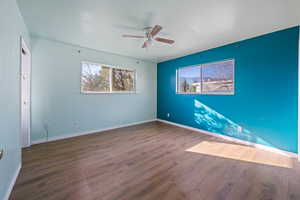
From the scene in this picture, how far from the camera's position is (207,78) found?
3.83m

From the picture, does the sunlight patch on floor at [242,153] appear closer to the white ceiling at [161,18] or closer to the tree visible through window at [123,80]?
the white ceiling at [161,18]

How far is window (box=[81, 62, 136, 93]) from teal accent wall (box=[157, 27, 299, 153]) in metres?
2.33

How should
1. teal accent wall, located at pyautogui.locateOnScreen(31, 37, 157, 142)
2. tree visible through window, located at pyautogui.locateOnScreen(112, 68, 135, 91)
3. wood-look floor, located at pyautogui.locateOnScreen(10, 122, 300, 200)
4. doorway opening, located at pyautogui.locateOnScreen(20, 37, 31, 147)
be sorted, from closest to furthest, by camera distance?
wood-look floor, located at pyautogui.locateOnScreen(10, 122, 300, 200) < doorway opening, located at pyautogui.locateOnScreen(20, 37, 31, 147) < teal accent wall, located at pyautogui.locateOnScreen(31, 37, 157, 142) < tree visible through window, located at pyautogui.locateOnScreen(112, 68, 135, 91)

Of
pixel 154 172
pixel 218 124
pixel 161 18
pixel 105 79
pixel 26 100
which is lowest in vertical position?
pixel 154 172

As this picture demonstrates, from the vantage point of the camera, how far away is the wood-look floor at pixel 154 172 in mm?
1520

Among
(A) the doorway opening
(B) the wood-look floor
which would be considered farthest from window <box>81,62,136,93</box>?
(B) the wood-look floor

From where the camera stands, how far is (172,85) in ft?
16.1

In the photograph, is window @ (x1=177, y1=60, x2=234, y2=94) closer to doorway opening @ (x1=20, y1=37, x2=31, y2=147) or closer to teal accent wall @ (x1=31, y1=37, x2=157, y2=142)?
teal accent wall @ (x1=31, y1=37, x2=157, y2=142)

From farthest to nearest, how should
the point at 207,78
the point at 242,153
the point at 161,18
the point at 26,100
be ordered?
the point at 207,78 → the point at 26,100 → the point at 242,153 → the point at 161,18

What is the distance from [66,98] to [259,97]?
15.0ft

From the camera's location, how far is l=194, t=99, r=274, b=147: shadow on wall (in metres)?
3.00

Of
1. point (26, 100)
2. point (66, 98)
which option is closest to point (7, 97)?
point (26, 100)

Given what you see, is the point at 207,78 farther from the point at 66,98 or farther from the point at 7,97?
the point at 7,97

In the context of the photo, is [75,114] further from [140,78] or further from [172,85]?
[172,85]
